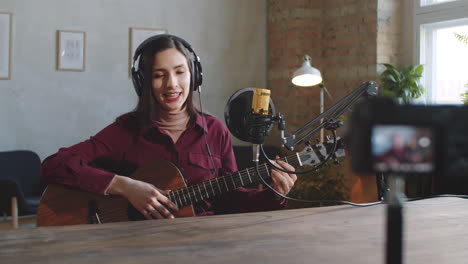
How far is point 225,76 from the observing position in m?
5.79

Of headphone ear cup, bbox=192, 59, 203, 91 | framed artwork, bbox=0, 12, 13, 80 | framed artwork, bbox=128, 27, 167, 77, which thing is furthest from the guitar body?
framed artwork, bbox=128, 27, 167, 77

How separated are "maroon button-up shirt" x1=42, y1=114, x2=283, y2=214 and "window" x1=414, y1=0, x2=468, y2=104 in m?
3.06

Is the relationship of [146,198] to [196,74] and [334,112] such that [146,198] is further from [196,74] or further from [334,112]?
[334,112]

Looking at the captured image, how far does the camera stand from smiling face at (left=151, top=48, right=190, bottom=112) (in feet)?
6.71

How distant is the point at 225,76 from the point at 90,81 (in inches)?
56.2

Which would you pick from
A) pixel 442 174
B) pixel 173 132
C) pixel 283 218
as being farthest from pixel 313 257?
pixel 173 132

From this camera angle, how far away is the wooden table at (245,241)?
0.97 metres

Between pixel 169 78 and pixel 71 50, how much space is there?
3.38 meters

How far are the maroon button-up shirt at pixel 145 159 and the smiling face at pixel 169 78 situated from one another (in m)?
0.12

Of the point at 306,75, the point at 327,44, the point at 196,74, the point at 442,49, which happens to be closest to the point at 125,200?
the point at 196,74

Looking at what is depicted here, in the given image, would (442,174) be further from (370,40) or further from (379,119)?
(370,40)

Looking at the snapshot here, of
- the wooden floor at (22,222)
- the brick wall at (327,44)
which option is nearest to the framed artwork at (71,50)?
the wooden floor at (22,222)

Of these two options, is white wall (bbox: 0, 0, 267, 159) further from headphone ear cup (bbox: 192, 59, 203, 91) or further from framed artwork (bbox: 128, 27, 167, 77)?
headphone ear cup (bbox: 192, 59, 203, 91)

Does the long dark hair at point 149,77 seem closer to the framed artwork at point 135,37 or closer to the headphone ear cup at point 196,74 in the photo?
the headphone ear cup at point 196,74
